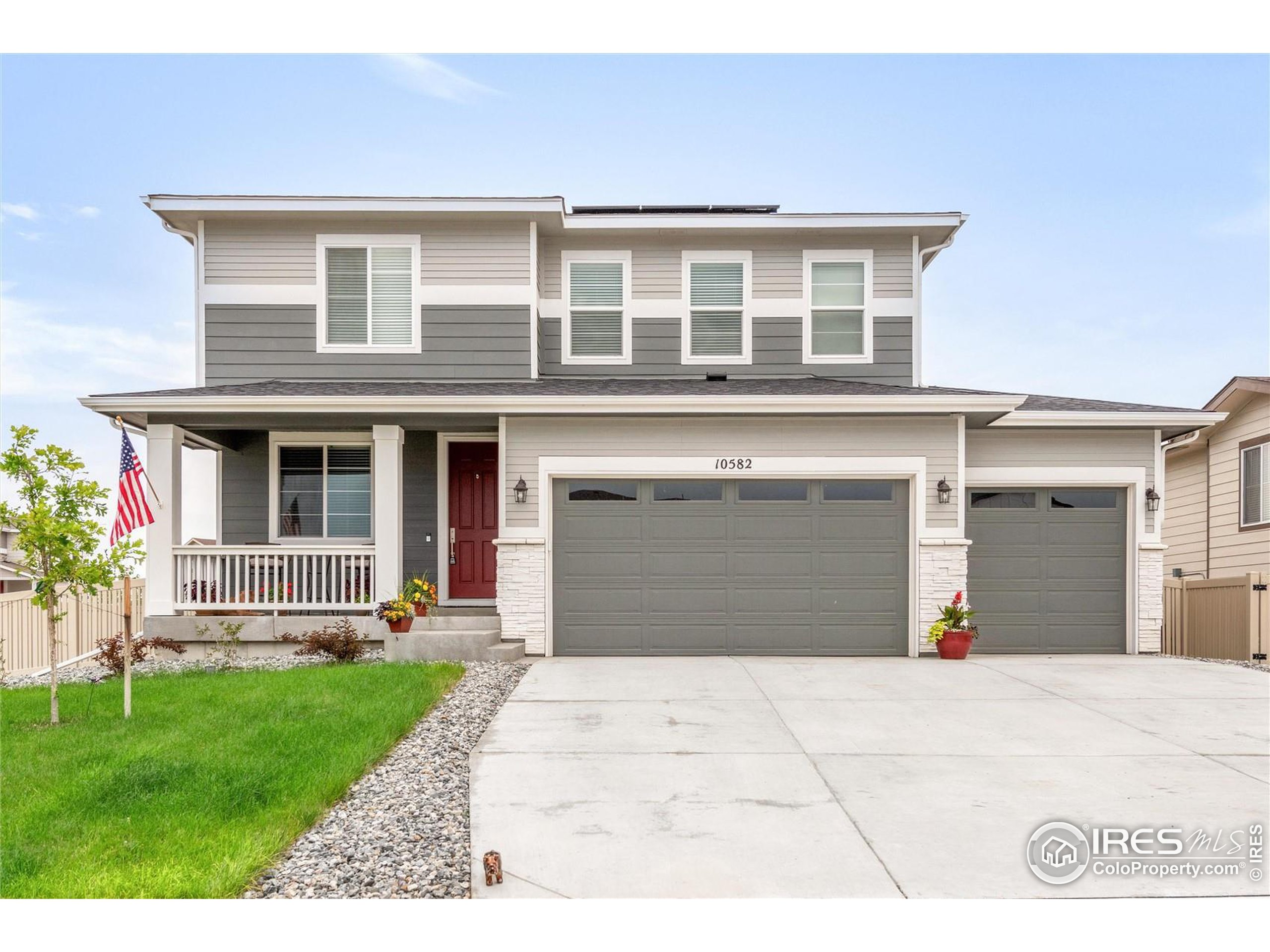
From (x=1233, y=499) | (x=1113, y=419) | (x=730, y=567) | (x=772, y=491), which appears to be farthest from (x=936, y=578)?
(x=1233, y=499)

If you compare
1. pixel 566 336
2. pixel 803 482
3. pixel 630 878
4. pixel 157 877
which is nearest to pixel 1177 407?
pixel 803 482

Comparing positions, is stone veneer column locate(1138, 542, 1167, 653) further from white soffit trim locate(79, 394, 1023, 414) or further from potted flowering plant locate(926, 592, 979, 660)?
white soffit trim locate(79, 394, 1023, 414)

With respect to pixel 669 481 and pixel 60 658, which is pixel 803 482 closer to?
pixel 669 481

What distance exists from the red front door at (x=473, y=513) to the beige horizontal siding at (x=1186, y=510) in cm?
1291

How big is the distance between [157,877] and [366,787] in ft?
5.25

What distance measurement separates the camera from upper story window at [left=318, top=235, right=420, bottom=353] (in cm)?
1259

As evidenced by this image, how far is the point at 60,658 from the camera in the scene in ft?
36.9

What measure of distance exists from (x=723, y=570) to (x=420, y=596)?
393 cm

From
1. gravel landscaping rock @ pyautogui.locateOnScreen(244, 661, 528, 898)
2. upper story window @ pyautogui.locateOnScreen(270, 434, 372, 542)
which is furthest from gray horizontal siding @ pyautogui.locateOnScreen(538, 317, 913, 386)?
gravel landscaping rock @ pyautogui.locateOnScreen(244, 661, 528, 898)

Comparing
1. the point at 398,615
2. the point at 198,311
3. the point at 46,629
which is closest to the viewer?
the point at 398,615

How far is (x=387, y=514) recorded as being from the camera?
36.3 ft

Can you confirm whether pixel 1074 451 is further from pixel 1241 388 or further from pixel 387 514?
pixel 387 514

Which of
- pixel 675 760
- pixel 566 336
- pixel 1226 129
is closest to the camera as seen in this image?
pixel 675 760

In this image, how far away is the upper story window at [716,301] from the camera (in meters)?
13.1
